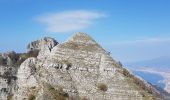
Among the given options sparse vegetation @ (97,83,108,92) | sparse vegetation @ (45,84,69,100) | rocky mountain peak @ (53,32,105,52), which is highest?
rocky mountain peak @ (53,32,105,52)

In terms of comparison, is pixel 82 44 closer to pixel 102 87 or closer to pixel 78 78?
pixel 78 78

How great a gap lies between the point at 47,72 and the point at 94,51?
3552 millimetres

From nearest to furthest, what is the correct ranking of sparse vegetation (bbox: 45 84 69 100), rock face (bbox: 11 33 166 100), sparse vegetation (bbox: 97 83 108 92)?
sparse vegetation (bbox: 45 84 69 100) < rock face (bbox: 11 33 166 100) < sparse vegetation (bbox: 97 83 108 92)

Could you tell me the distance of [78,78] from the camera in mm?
28500

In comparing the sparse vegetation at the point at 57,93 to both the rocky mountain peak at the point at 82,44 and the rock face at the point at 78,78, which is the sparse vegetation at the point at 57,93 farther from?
the rocky mountain peak at the point at 82,44

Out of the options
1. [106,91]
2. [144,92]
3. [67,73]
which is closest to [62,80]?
[67,73]

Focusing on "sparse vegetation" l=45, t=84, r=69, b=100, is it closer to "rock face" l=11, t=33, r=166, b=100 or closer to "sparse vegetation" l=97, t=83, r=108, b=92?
"rock face" l=11, t=33, r=166, b=100

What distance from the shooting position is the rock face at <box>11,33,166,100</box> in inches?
1087

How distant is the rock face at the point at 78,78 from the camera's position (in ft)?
90.6

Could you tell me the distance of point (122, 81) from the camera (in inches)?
1105

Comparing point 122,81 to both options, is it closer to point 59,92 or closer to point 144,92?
point 144,92

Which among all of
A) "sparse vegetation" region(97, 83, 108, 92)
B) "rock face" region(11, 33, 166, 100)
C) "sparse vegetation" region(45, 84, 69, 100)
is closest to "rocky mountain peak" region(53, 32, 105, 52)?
"rock face" region(11, 33, 166, 100)

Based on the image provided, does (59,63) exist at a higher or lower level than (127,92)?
higher

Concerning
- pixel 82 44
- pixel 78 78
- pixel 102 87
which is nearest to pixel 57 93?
pixel 78 78
